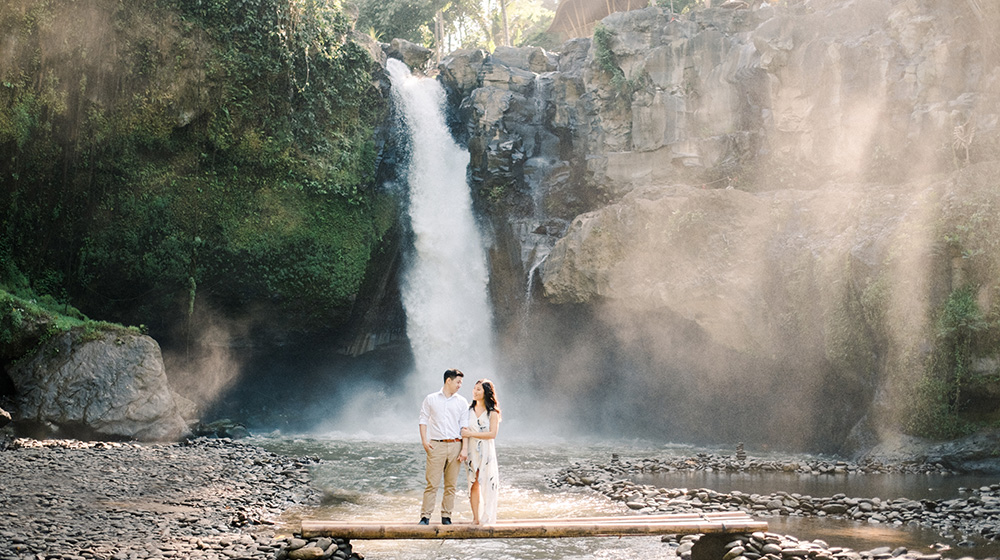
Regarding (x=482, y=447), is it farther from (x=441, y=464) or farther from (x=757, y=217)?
(x=757, y=217)

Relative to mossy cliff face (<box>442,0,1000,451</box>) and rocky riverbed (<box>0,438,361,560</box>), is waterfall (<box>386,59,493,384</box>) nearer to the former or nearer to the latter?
mossy cliff face (<box>442,0,1000,451</box>)

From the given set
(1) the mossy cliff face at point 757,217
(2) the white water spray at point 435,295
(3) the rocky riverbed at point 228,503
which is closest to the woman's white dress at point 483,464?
(3) the rocky riverbed at point 228,503

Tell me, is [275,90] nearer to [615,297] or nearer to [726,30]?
[615,297]

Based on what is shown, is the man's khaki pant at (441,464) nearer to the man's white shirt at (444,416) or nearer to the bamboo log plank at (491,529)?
the man's white shirt at (444,416)

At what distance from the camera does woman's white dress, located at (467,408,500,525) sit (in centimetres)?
702

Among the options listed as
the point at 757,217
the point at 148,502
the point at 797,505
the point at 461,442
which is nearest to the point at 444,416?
the point at 461,442

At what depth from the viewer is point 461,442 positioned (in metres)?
7.51

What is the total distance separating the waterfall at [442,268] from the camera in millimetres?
22297

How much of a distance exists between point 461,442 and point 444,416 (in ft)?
Result: 1.28

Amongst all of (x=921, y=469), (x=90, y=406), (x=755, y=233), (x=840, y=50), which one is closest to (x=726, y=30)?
(x=840, y=50)

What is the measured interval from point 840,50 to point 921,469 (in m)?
10.8

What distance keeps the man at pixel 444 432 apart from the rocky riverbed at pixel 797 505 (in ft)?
8.74

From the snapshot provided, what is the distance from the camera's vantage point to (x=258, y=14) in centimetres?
2006

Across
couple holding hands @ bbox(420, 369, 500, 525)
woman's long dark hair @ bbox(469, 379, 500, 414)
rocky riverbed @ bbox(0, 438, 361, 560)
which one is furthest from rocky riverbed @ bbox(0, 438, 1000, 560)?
woman's long dark hair @ bbox(469, 379, 500, 414)
